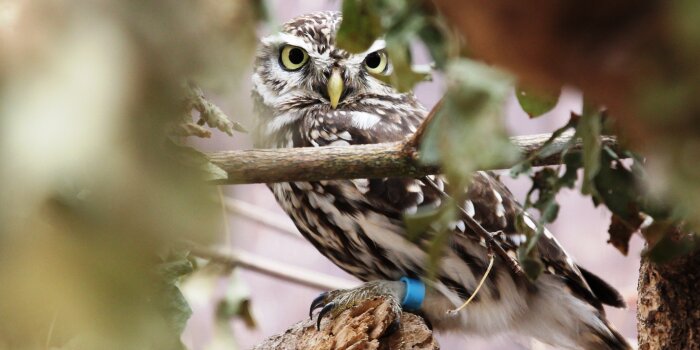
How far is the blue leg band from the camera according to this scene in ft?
5.74

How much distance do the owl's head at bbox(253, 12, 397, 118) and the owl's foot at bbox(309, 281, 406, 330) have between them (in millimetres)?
473

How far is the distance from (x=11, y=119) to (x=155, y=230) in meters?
0.05

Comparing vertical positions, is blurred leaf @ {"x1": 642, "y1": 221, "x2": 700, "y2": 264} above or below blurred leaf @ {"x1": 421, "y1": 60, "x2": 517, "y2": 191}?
below

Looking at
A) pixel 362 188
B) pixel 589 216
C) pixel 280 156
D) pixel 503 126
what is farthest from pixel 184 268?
pixel 589 216

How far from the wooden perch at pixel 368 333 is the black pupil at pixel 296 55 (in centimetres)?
82

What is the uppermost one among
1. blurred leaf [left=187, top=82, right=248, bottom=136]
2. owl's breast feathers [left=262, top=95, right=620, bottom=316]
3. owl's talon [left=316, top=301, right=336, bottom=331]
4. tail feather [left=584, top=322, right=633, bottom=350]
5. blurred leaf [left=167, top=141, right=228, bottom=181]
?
blurred leaf [left=187, top=82, right=248, bottom=136]

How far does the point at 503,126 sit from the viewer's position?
44 cm

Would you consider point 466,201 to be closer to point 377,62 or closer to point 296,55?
point 377,62

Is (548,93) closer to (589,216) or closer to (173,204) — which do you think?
(173,204)

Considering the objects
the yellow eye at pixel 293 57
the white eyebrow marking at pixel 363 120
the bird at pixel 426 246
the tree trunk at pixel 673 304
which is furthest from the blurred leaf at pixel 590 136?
the yellow eye at pixel 293 57

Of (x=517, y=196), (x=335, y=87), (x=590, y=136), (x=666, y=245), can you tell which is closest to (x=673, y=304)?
(x=666, y=245)

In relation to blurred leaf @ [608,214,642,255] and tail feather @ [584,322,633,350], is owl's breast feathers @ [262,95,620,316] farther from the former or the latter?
blurred leaf @ [608,214,642,255]

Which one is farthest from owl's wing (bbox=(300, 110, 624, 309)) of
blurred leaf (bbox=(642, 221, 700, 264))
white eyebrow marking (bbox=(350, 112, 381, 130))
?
blurred leaf (bbox=(642, 221, 700, 264))

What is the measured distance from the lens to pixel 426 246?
171cm
